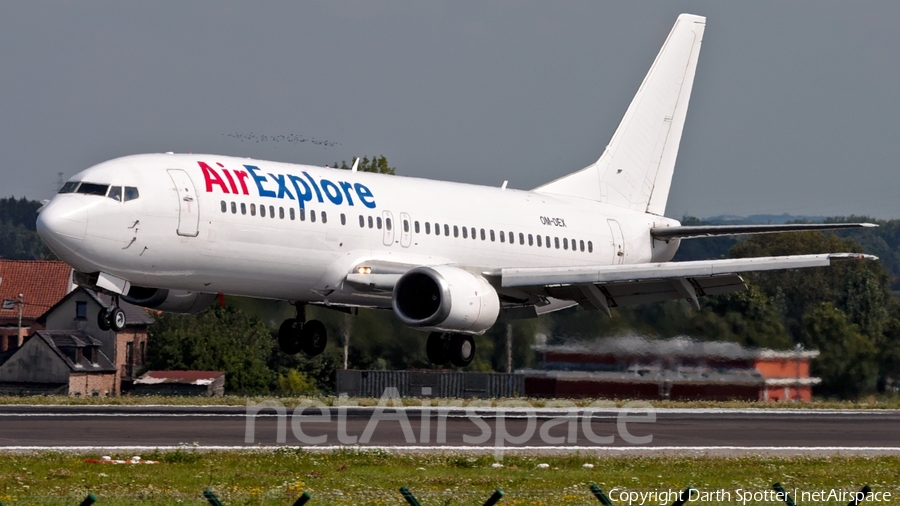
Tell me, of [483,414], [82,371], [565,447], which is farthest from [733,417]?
[82,371]

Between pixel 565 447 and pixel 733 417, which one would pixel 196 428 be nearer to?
pixel 565 447

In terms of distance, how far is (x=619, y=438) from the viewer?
28500 millimetres

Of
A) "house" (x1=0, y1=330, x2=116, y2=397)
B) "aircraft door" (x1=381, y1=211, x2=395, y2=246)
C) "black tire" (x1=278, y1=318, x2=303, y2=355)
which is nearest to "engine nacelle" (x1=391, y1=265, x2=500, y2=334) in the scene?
"aircraft door" (x1=381, y1=211, x2=395, y2=246)

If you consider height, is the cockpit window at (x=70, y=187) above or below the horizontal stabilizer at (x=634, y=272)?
above

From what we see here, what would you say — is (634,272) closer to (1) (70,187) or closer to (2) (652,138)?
(2) (652,138)

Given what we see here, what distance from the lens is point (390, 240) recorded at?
3397 cm

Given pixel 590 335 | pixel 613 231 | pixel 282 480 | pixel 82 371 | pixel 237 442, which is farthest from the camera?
pixel 82 371

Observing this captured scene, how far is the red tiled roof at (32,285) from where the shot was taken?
92625 mm

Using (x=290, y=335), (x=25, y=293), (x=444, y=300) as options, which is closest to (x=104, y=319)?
(x=444, y=300)

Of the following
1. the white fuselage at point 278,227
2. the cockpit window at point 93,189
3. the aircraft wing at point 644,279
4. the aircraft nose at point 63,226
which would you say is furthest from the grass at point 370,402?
the aircraft nose at point 63,226

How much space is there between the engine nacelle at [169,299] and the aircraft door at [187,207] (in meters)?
3.32

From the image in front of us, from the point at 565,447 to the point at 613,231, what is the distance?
15396mm

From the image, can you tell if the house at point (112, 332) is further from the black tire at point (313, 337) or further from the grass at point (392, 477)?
the grass at point (392, 477)

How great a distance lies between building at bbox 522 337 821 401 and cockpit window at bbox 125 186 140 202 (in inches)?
518
